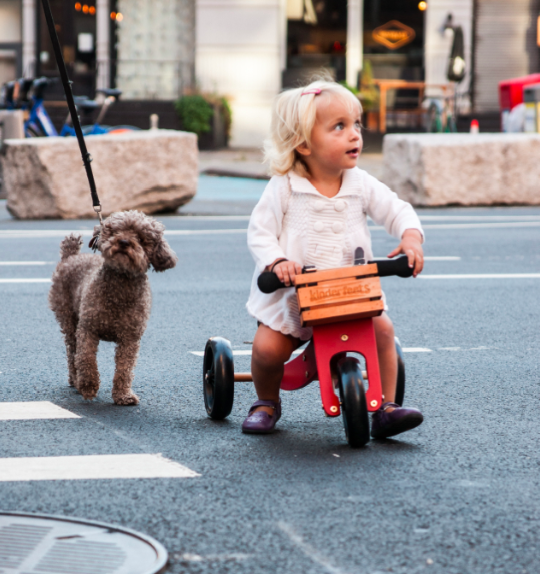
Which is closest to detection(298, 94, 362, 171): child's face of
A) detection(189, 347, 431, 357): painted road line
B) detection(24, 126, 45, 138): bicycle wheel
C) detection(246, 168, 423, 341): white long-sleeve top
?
detection(246, 168, 423, 341): white long-sleeve top

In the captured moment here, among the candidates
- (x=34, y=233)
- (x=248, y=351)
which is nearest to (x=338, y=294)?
(x=248, y=351)

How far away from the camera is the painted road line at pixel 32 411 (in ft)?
13.6

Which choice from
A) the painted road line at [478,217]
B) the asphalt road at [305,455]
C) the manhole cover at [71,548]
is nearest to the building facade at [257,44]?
the painted road line at [478,217]

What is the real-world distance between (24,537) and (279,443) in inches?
47.6

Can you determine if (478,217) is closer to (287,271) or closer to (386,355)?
(386,355)

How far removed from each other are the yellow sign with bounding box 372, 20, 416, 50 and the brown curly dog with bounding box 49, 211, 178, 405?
22733mm

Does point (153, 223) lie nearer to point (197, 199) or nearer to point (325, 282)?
point (325, 282)

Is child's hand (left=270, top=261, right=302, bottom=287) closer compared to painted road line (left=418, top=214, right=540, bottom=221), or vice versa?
child's hand (left=270, top=261, right=302, bottom=287)

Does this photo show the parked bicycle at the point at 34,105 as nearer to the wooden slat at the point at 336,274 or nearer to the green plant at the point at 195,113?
the green plant at the point at 195,113

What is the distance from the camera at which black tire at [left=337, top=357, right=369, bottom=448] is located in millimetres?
3553

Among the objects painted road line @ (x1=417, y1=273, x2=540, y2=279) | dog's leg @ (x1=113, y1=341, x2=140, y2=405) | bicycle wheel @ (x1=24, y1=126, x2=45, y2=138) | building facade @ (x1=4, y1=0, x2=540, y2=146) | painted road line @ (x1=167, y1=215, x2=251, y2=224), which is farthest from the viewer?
building facade @ (x1=4, y1=0, x2=540, y2=146)

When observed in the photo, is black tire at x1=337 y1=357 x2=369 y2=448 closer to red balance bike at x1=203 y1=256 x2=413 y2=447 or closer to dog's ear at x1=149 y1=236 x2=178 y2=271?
red balance bike at x1=203 y1=256 x2=413 y2=447

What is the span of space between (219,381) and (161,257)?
0.59 m

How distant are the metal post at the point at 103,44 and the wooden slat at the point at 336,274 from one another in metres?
23.5
